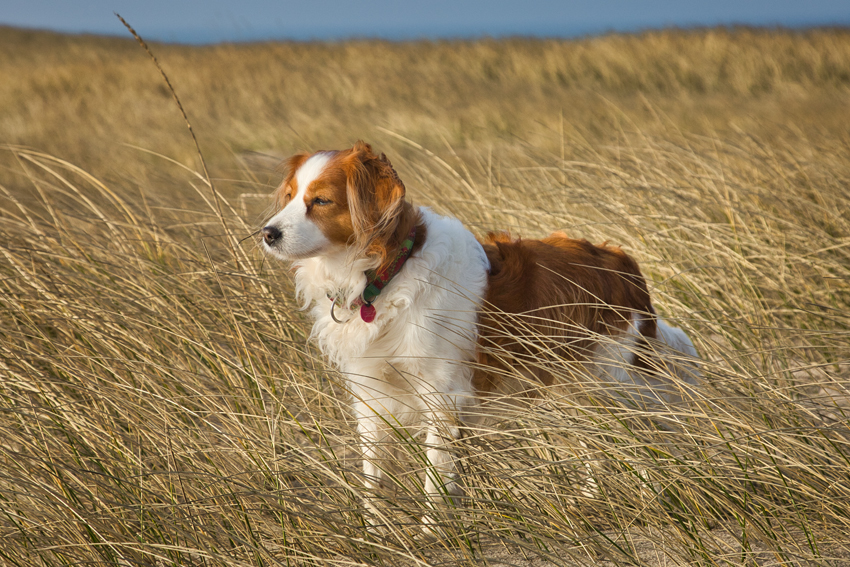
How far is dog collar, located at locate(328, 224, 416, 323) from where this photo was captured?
2100mm

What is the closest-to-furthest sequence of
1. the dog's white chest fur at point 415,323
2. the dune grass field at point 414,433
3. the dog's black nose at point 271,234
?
1. the dune grass field at point 414,433
2. the dog's black nose at point 271,234
3. the dog's white chest fur at point 415,323

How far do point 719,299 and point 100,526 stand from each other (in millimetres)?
2788

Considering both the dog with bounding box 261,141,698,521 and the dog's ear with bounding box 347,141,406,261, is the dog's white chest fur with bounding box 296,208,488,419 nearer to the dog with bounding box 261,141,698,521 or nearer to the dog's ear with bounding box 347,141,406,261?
the dog with bounding box 261,141,698,521

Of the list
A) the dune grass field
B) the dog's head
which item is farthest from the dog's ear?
the dune grass field

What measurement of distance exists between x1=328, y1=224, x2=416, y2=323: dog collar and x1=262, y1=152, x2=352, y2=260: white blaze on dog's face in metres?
0.16

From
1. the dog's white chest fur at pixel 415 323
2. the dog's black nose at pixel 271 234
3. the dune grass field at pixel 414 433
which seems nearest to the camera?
the dune grass field at pixel 414 433

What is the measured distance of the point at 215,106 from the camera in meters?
12.4

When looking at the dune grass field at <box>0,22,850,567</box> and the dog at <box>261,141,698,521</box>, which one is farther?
the dog at <box>261,141,698,521</box>

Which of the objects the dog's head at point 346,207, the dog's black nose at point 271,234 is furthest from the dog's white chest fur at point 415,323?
the dog's black nose at point 271,234

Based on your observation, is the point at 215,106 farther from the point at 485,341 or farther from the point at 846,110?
the point at 485,341

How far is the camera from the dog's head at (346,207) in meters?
1.99

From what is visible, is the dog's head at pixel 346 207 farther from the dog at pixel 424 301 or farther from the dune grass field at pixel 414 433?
the dune grass field at pixel 414 433

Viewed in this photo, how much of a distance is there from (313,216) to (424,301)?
0.45 meters

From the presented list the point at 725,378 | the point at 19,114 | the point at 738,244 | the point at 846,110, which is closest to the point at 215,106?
the point at 19,114
